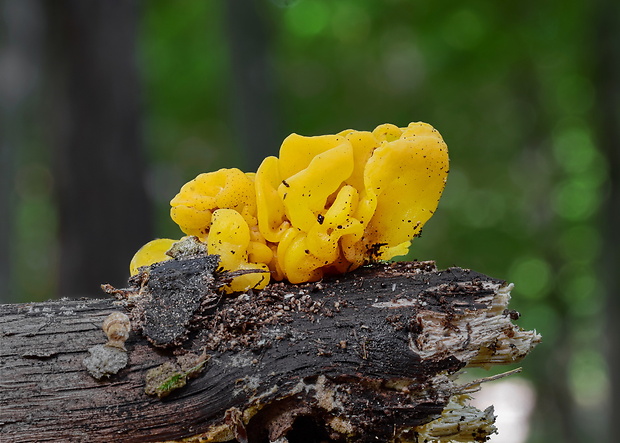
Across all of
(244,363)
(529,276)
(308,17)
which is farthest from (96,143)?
(529,276)

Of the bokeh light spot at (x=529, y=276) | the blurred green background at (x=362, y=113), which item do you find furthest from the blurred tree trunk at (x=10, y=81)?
the bokeh light spot at (x=529, y=276)

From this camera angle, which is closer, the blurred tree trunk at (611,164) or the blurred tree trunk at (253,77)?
the blurred tree trunk at (611,164)

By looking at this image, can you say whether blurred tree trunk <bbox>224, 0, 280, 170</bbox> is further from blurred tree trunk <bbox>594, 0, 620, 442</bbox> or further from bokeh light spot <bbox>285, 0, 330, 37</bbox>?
blurred tree trunk <bbox>594, 0, 620, 442</bbox>

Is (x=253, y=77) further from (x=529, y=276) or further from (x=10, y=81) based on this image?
(x=529, y=276)

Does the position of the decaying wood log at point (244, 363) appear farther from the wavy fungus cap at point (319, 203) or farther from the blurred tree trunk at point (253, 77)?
the blurred tree trunk at point (253, 77)

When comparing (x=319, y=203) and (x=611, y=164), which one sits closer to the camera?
(x=319, y=203)

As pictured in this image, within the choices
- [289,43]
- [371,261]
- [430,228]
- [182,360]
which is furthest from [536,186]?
[182,360]
